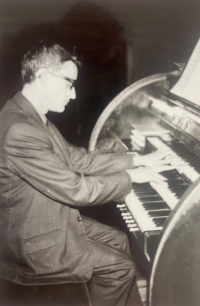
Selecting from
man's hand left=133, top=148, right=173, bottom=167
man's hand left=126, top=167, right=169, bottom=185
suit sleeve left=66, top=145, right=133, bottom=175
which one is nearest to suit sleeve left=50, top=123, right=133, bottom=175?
suit sleeve left=66, top=145, right=133, bottom=175

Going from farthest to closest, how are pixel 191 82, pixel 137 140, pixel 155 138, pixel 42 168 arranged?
1. pixel 137 140
2. pixel 155 138
3. pixel 191 82
4. pixel 42 168

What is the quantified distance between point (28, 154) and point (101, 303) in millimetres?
1016

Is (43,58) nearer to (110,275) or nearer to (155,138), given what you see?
(155,138)

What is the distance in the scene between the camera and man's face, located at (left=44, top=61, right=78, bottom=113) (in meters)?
1.80

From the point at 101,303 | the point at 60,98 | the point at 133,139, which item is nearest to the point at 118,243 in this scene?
the point at 101,303

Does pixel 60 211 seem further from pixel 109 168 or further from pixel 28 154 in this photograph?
pixel 109 168

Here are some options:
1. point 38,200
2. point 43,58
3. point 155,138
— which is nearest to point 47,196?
point 38,200

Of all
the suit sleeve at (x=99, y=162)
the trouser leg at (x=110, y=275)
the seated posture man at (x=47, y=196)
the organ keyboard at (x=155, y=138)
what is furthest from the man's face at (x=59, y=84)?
the trouser leg at (x=110, y=275)

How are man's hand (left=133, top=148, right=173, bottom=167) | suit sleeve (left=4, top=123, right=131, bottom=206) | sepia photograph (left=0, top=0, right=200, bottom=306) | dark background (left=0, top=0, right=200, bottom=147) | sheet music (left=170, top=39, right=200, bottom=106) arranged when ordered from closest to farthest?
sepia photograph (left=0, top=0, right=200, bottom=306) < suit sleeve (left=4, top=123, right=131, bottom=206) < man's hand (left=133, top=148, right=173, bottom=167) < sheet music (left=170, top=39, right=200, bottom=106) < dark background (left=0, top=0, right=200, bottom=147)

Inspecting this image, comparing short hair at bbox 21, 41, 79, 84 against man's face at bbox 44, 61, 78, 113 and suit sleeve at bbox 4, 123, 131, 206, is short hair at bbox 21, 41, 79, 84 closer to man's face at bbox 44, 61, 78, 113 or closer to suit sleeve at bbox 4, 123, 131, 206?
man's face at bbox 44, 61, 78, 113

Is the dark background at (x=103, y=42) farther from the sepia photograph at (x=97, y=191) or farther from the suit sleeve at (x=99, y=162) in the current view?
the suit sleeve at (x=99, y=162)

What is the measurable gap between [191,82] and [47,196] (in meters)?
1.31

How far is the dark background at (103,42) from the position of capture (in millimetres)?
3287

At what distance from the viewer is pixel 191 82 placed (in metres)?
2.22
